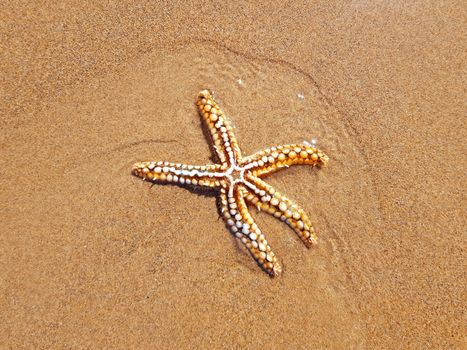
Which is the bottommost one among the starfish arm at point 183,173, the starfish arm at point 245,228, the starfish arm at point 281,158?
the starfish arm at point 245,228

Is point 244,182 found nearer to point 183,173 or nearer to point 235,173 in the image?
point 235,173

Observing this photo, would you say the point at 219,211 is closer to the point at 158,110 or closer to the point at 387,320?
the point at 158,110

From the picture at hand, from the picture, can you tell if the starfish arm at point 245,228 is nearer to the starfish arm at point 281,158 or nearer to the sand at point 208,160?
the sand at point 208,160

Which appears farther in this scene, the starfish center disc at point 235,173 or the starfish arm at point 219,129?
the starfish arm at point 219,129

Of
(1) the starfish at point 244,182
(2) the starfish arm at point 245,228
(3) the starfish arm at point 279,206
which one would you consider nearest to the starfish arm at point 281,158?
(1) the starfish at point 244,182

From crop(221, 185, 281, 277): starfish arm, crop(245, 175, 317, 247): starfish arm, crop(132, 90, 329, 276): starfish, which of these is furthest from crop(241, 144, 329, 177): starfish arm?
crop(221, 185, 281, 277): starfish arm
